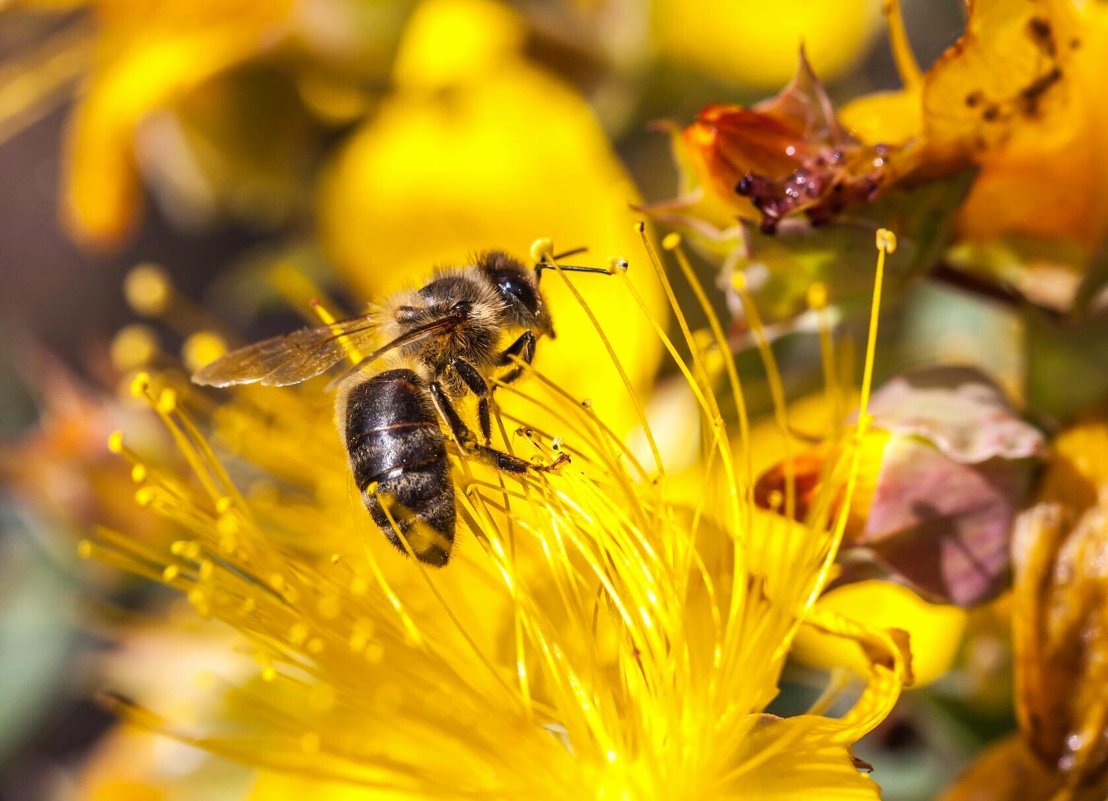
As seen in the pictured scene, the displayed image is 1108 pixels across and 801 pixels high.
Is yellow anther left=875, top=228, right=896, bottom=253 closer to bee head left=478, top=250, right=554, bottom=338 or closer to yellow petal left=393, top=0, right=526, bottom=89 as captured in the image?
bee head left=478, top=250, right=554, bottom=338

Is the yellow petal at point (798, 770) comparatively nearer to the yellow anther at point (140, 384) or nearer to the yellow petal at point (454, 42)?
the yellow anther at point (140, 384)

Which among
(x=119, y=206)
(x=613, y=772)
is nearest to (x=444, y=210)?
(x=119, y=206)

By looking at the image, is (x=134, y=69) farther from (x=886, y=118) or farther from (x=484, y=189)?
(x=886, y=118)

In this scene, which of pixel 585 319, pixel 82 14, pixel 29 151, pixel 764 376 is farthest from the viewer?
pixel 29 151

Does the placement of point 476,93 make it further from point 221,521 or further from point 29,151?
point 29,151

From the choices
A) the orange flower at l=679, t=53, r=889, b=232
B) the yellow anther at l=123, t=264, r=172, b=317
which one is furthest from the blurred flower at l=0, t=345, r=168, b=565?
the orange flower at l=679, t=53, r=889, b=232
